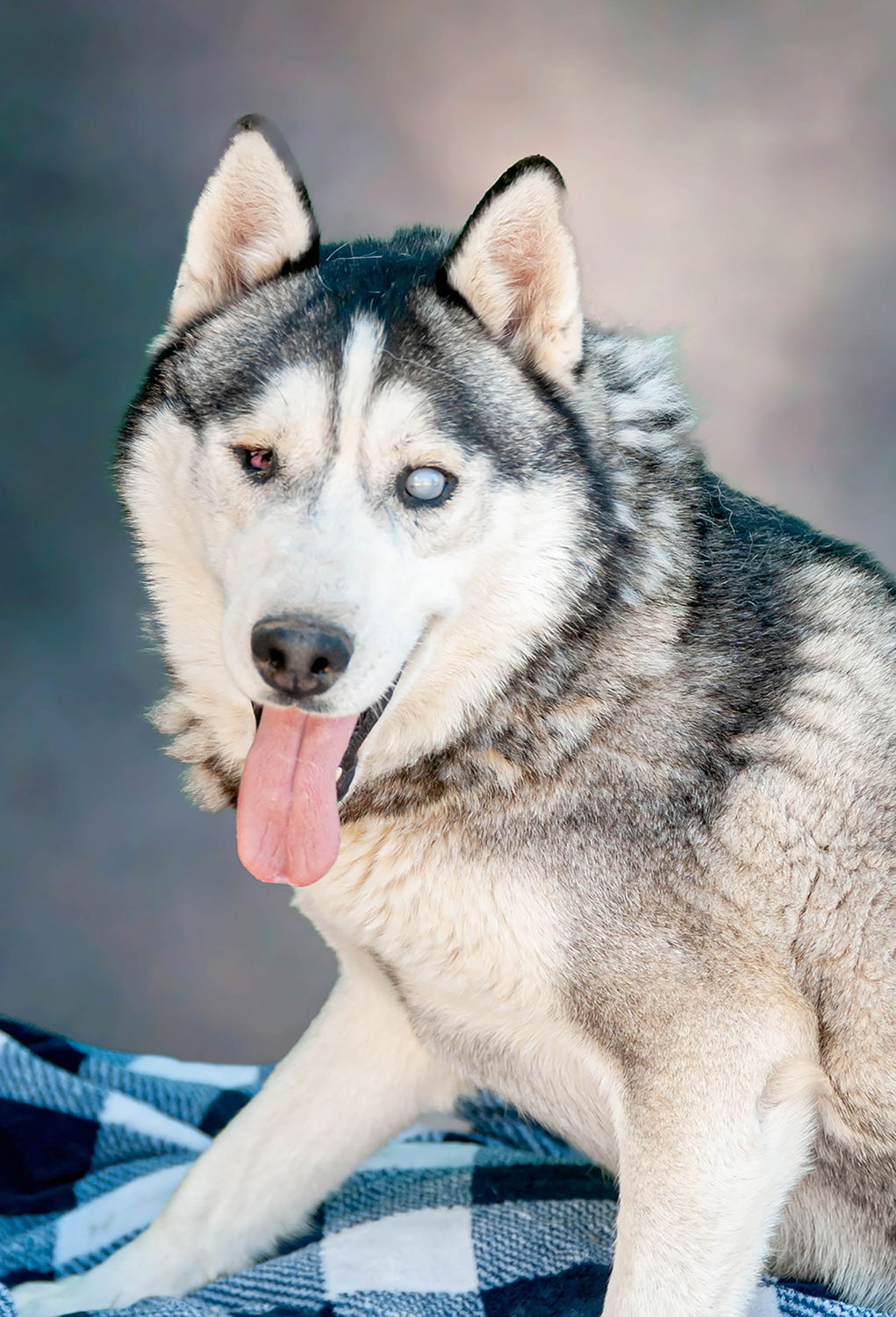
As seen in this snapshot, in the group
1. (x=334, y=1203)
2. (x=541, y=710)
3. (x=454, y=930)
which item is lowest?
(x=334, y=1203)

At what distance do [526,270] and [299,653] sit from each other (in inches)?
28.5

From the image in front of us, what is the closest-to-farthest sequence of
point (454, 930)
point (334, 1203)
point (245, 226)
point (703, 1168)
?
point (703, 1168) < point (454, 930) < point (245, 226) < point (334, 1203)

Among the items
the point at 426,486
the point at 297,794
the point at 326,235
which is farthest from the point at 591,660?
the point at 326,235

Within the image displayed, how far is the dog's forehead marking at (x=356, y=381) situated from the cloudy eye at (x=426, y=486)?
0.28 feet

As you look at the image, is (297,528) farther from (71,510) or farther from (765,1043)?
(71,510)

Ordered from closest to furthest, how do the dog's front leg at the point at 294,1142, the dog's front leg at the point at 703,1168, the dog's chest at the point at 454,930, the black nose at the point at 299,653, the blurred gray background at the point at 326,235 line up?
1. the black nose at the point at 299,653
2. the dog's front leg at the point at 703,1168
3. the dog's chest at the point at 454,930
4. the dog's front leg at the point at 294,1142
5. the blurred gray background at the point at 326,235

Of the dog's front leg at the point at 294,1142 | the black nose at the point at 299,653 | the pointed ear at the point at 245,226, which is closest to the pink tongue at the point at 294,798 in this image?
the black nose at the point at 299,653

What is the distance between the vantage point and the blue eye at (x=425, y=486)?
80.2 inches

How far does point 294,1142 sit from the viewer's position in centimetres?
249

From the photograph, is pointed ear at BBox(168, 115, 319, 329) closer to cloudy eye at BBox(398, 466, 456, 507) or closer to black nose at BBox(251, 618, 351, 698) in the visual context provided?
cloudy eye at BBox(398, 466, 456, 507)

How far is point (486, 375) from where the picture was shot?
2143 millimetres

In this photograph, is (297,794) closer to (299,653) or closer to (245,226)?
(299,653)

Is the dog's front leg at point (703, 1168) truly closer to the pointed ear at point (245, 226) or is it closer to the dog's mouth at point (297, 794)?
the dog's mouth at point (297, 794)

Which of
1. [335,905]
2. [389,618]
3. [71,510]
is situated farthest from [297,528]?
[71,510]
